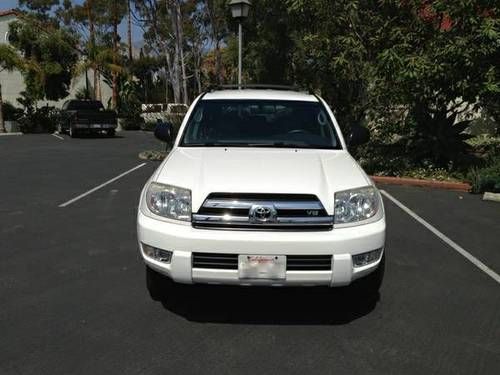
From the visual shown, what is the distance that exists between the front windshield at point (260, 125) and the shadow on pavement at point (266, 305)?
4.19 ft

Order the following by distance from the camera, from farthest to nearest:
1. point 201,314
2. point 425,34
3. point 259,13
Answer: point 259,13, point 425,34, point 201,314

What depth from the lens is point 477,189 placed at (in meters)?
9.21

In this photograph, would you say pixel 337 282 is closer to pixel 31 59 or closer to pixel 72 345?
pixel 72 345

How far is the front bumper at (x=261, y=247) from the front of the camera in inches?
137

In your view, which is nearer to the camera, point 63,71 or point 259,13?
point 259,13

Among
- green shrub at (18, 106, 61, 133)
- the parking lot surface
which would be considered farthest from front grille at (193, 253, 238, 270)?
green shrub at (18, 106, 61, 133)

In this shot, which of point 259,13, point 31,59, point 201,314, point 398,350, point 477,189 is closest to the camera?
point 398,350

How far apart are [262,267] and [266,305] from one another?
0.73m

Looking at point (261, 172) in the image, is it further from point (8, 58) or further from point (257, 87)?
point (8, 58)

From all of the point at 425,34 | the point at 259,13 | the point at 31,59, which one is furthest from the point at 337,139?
the point at 31,59

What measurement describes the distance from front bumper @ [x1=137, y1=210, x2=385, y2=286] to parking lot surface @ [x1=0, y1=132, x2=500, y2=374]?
41 centimetres

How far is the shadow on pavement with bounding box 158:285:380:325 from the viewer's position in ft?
12.9

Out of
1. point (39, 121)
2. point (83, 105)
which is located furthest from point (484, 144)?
point (39, 121)

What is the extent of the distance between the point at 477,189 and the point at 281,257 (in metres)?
6.83
